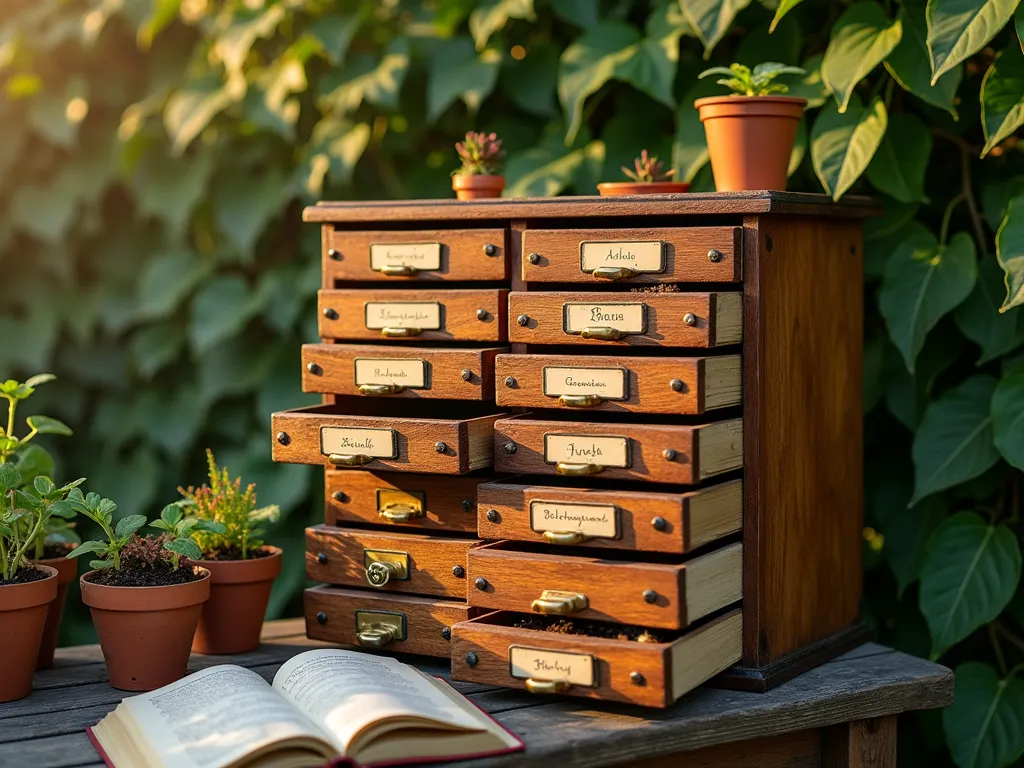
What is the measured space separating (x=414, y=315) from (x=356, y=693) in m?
0.53

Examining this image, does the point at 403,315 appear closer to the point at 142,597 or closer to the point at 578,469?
the point at 578,469

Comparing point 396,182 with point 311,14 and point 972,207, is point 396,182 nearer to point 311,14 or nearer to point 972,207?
point 311,14

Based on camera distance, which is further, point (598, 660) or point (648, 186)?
point (648, 186)

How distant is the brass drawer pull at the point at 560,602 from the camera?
151cm

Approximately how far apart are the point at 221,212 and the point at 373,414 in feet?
3.42

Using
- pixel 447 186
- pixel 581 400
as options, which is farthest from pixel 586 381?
pixel 447 186

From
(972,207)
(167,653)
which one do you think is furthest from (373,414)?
(972,207)

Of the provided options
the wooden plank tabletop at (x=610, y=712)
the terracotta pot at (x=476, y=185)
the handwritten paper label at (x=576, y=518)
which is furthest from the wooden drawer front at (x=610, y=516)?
the terracotta pot at (x=476, y=185)

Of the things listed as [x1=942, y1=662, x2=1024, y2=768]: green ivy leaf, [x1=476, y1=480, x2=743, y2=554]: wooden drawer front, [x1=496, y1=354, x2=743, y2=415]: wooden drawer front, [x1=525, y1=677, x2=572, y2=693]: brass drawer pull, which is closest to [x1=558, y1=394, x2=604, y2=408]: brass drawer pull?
[x1=496, y1=354, x2=743, y2=415]: wooden drawer front

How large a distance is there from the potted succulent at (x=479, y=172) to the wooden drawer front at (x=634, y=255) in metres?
0.20

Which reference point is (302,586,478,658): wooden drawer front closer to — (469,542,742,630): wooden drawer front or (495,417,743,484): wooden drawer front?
(469,542,742,630): wooden drawer front

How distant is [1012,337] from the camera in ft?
6.28

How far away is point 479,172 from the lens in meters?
1.86

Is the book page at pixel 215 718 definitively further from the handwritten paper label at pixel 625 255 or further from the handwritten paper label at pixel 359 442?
the handwritten paper label at pixel 625 255
